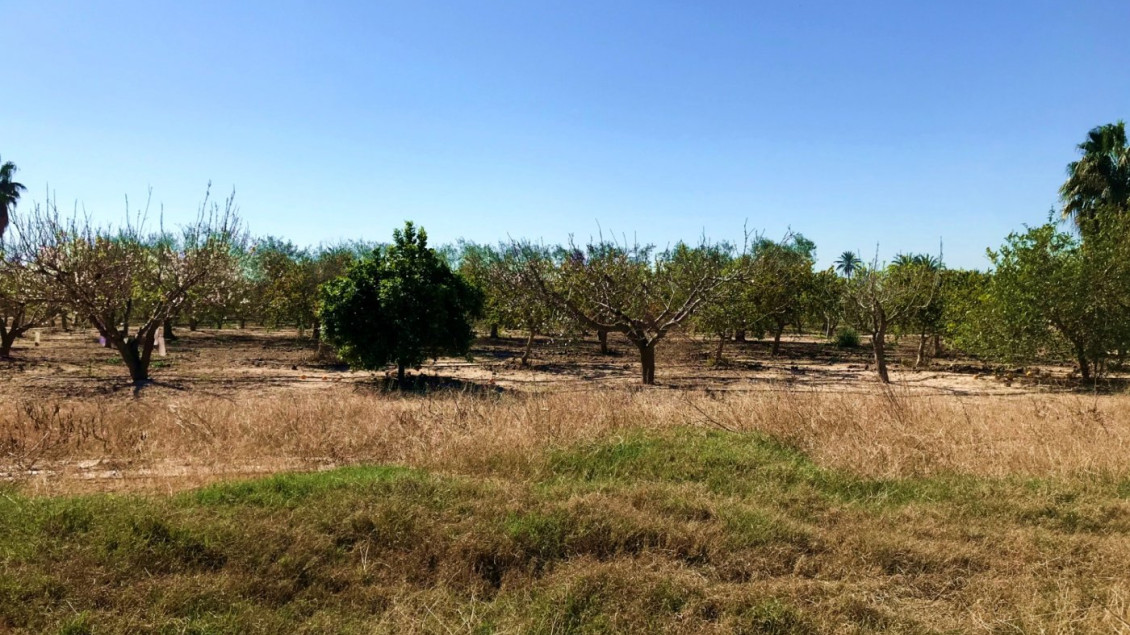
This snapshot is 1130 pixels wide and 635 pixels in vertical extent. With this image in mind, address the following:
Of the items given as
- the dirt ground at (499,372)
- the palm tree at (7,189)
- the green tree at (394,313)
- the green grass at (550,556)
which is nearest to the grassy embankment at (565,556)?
the green grass at (550,556)

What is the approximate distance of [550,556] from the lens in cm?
506

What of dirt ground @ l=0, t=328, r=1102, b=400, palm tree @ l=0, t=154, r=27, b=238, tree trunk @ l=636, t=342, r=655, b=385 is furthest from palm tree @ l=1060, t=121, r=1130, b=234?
palm tree @ l=0, t=154, r=27, b=238

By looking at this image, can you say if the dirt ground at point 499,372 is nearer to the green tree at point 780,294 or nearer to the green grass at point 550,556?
the green tree at point 780,294

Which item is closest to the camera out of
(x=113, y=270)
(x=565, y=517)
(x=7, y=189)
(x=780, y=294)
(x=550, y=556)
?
(x=550, y=556)

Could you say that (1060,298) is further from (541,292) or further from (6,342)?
(6,342)

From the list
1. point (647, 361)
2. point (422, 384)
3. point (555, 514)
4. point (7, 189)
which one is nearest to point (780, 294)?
point (647, 361)

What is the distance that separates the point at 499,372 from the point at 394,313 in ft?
18.1

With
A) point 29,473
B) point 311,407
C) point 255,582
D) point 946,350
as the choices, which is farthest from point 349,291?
point 946,350

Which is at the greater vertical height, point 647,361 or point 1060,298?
point 1060,298

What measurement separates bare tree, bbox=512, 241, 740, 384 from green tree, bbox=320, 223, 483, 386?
2.45 metres

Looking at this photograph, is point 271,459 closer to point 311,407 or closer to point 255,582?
point 311,407

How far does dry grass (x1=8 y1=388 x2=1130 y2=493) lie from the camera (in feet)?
23.2

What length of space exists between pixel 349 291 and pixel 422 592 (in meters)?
13.3

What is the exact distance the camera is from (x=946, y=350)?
3519 centimetres
